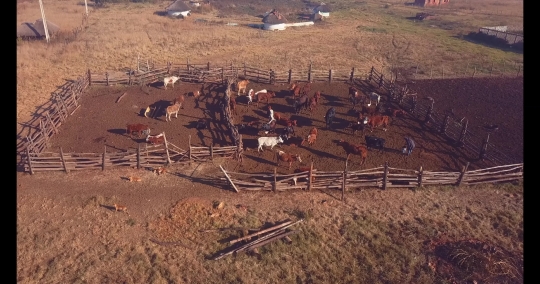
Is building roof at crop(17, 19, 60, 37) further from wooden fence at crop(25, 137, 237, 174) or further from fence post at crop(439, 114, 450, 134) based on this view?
fence post at crop(439, 114, 450, 134)

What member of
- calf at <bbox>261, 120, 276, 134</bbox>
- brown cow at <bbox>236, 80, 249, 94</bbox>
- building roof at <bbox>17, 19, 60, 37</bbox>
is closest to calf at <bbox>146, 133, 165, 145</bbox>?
calf at <bbox>261, 120, 276, 134</bbox>

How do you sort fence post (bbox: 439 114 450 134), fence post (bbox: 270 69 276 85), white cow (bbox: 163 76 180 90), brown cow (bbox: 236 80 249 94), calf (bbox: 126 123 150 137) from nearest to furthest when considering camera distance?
1. calf (bbox: 126 123 150 137)
2. fence post (bbox: 439 114 450 134)
3. brown cow (bbox: 236 80 249 94)
4. white cow (bbox: 163 76 180 90)
5. fence post (bbox: 270 69 276 85)

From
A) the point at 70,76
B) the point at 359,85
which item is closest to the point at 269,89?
the point at 359,85

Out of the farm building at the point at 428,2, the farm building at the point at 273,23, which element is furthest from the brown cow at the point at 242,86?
the farm building at the point at 428,2

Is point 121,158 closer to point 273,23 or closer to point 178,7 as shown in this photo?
point 273,23

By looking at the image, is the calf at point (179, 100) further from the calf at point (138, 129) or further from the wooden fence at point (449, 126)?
the wooden fence at point (449, 126)

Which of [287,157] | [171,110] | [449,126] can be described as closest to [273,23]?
[171,110]

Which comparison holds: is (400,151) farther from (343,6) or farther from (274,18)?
(343,6)
